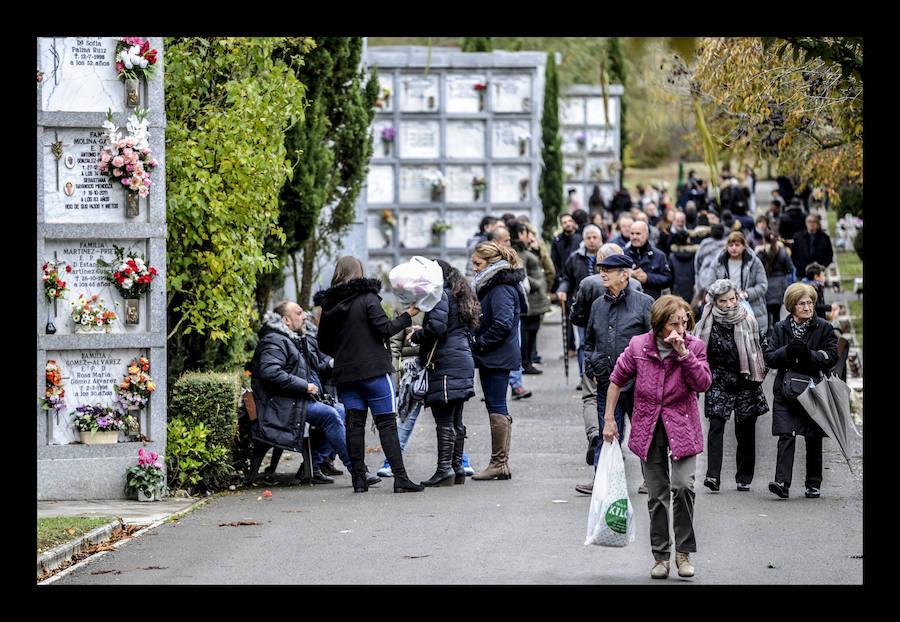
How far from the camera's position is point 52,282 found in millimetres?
10289

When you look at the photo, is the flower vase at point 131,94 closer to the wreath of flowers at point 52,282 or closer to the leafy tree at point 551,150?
the wreath of flowers at point 52,282

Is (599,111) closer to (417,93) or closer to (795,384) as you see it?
(417,93)

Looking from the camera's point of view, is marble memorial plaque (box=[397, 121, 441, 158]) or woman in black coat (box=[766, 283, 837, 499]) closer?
woman in black coat (box=[766, 283, 837, 499])

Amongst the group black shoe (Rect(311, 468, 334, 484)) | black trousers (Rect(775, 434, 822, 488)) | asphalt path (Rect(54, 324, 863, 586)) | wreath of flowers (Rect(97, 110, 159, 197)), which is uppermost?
wreath of flowers (Rect(97, 110, 159, 197))

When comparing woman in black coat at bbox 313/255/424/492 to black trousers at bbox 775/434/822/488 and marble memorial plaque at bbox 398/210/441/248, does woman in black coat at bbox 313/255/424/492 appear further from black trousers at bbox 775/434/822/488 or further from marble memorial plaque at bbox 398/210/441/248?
marble memorial plaque at bbox 398/210/441/248

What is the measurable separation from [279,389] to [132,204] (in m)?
1.92

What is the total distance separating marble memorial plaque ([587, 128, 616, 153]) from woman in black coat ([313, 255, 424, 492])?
26874mm

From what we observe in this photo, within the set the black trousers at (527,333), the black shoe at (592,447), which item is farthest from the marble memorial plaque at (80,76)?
the black trousers at (527,333)

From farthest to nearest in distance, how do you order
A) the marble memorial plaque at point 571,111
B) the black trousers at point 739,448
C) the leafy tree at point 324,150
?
the marble memorial plaque at point 571,111, the leafy tree at point 324,150, the black trousers at point 739,448

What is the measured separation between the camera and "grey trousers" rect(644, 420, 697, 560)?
26.1 ft

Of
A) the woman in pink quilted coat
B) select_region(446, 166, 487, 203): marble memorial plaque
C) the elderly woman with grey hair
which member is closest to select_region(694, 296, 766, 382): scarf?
the elderly woman with grey hair

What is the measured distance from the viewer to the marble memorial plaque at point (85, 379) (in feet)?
34.4

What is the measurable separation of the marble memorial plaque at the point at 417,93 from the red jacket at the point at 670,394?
683 inches
